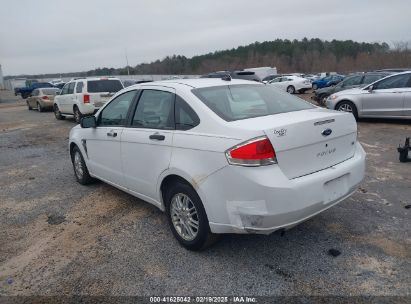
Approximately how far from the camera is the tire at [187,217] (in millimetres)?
3361

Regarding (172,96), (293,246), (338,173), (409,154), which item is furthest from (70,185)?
(409,154)

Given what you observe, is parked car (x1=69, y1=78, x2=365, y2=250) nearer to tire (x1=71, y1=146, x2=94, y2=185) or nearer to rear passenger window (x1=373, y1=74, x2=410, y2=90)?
tire (x1=71, y1=146, x2=94, y2=185)

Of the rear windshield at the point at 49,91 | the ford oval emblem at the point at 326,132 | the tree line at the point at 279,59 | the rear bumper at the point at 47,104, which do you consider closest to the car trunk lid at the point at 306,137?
the ford oval emblem at the point at 326,132

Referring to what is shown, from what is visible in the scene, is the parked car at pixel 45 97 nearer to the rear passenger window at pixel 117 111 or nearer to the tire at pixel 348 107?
the tire at pixel 348 107

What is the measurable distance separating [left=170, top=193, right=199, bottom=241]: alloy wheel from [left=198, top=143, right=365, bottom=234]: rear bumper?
32 cm

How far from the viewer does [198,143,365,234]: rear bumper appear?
9.57 feet

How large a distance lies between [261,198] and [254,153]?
1.20 ft

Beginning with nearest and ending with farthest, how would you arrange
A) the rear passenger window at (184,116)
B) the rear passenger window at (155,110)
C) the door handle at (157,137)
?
the rear passenger window at (184,116)
the door handle at (157,137)
the rear passenger window at (155,110)

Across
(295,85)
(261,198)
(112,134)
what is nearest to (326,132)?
(261,198)

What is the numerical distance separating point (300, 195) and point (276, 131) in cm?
57

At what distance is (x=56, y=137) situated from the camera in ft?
39.4

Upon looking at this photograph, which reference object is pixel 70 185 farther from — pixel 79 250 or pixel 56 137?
pixel 56 137

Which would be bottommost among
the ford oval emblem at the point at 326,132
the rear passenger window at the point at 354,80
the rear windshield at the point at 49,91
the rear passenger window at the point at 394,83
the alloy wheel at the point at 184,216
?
the alloy wheel at the point at 184,216

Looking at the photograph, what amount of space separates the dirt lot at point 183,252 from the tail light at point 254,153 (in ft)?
3.40
